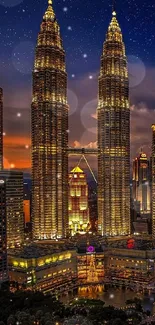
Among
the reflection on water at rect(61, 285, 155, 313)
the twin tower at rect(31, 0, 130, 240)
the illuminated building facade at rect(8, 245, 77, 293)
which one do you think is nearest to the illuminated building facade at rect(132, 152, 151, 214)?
the twin tower at rect(31, 0, 130, 240)

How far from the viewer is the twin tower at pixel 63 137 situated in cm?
2764

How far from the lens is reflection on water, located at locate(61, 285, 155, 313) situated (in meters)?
17.7

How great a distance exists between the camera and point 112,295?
19.0 metres

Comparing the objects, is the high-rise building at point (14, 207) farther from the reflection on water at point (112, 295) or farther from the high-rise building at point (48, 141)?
the reflection on water at point (112, 295)

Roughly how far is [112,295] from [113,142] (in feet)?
41.9

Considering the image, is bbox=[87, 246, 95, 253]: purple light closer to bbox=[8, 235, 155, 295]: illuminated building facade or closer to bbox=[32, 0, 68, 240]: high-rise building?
bbox=[8, 235, 155, 295]: illuminated building facade

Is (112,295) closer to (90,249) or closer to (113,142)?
(90,249)

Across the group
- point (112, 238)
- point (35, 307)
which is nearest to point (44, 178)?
point (112, 238)

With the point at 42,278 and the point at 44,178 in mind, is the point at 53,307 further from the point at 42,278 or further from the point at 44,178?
the point at 44,178

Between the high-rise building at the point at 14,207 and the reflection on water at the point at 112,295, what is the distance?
7860 mm

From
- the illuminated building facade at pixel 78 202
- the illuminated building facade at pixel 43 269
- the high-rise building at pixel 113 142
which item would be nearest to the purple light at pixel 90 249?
the illuminated building facade at pixel 43 269

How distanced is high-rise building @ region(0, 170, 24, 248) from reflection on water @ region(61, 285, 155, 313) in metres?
7.86

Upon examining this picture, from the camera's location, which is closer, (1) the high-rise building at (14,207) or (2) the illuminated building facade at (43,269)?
(2) the illuminated building facade at (43,269)

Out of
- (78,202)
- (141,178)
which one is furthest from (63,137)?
(141,178)
